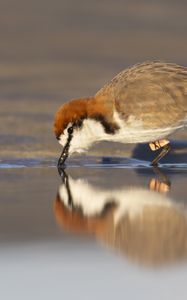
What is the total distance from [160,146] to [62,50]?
3.69 metres

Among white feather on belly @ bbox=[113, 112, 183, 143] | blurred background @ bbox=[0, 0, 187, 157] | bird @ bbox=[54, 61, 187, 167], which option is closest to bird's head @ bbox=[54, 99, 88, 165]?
bird @ bbox=[54, 61, 187, 167]

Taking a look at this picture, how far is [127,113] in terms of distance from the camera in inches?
390

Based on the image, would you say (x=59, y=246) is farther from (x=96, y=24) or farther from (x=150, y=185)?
(x=96, y=24)

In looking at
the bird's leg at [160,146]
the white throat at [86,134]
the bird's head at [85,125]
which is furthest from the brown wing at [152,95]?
the bird's leg at [160,146]

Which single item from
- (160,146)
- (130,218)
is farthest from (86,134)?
(130,218)

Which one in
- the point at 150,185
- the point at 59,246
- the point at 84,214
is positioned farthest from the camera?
the point at 150,185

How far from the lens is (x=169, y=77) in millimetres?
10203

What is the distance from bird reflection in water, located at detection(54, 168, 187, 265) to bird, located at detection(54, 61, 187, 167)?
0.88 metres

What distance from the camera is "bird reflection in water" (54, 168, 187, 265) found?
675cm

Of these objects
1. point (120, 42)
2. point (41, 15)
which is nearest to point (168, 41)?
point (120, 42)

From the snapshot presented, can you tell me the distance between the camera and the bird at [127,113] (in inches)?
390

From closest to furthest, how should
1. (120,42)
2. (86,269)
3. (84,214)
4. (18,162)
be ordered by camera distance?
(86,269) < (84,214) < (18,162) < (120,42)

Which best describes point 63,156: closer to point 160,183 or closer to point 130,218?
point 160,183

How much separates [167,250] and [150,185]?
229cm
